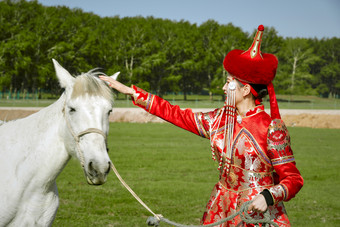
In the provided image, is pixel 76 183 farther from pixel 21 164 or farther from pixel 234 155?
pixel 234 155

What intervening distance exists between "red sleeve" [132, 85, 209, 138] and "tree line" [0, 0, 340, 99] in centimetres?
3814

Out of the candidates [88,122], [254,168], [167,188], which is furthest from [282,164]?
[167,188]

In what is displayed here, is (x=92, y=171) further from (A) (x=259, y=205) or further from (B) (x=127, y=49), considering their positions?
(B) (x=127, y=49)

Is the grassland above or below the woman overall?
below

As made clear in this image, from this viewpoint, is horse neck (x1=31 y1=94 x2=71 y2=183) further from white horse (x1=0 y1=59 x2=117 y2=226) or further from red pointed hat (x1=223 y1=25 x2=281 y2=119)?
red pointed hat (x1=223 y1=25 x2=281 y2=119)

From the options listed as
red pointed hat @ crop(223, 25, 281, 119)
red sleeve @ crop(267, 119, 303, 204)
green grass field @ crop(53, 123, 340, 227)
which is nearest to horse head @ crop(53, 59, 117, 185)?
red pointed hat @ crop(223, 25, 281, 119)

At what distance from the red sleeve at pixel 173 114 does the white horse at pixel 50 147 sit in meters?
0.42

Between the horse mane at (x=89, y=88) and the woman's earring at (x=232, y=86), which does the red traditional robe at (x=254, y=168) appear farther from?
the horse mane at (x=89, y=88)

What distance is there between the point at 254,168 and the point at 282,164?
23 cm

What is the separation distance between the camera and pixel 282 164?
274 cm

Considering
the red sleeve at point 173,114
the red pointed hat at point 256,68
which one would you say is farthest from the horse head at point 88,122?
the red pointed hat at point 256,68

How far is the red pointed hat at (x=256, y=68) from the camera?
2.90m

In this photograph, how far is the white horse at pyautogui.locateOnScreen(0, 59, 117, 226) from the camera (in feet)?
9.13

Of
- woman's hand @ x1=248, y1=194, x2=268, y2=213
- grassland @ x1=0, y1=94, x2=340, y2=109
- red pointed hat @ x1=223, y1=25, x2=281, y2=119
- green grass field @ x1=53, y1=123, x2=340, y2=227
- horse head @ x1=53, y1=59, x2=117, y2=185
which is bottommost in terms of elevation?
grassland @ x1=0, y1=94, x2=340, y2=109
